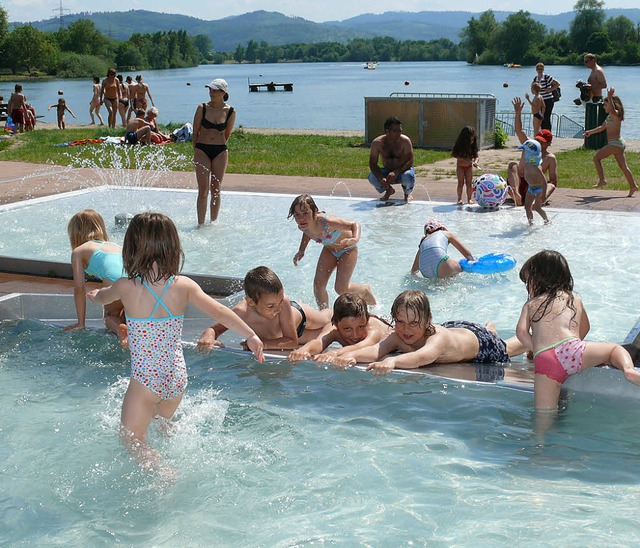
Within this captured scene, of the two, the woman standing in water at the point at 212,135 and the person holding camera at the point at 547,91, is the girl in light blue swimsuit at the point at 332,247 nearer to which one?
the woman standing in water at the point at 212,135

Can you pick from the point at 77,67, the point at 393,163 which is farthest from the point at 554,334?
the point at 77,67

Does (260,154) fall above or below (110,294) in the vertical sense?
above

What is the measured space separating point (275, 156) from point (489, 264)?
9.69 m

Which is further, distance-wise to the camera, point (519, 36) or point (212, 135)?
point (519, 36)

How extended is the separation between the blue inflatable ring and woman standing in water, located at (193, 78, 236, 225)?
3608 millimetres

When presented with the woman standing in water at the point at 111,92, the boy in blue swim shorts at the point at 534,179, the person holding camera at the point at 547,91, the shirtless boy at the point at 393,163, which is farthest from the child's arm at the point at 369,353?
the woman standing in water at the point at 111,92

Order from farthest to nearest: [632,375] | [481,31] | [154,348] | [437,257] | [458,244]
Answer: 1. [481,31]
2. [458,244]
3. [437,257]
4. [632,375]
5. [154,348]

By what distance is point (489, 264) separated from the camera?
8.09m

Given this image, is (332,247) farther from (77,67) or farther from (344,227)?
(77,67)

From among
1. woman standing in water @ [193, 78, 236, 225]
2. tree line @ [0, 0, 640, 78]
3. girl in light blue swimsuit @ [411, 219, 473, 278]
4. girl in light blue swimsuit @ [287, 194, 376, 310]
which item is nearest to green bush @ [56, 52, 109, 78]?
tree line @ [0, 0, 640, 78]

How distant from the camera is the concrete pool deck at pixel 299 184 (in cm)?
1149

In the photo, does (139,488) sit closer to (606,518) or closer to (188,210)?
(606,518)

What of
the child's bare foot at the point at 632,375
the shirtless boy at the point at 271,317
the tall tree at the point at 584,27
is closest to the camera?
the child's bare foot at the point at 632,375

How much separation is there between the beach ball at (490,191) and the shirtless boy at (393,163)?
45.7 inches
